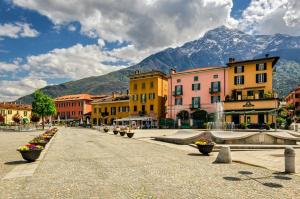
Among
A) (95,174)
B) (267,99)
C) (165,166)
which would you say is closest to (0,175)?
(95,174)

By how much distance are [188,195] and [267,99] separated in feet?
134

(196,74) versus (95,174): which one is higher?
(196,74)

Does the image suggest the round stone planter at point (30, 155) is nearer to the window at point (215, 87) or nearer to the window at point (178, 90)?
the window at point (215, 87)

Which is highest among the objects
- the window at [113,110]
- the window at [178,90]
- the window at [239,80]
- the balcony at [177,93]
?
the window at [239,80]

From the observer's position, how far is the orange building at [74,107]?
92175 millimetres

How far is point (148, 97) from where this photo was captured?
64625mm

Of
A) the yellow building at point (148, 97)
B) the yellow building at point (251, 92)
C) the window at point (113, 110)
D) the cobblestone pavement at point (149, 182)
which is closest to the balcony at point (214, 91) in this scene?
the yellow building at point (251, 92)

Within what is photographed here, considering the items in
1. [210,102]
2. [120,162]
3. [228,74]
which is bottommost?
[120,162]

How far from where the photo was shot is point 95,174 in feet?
31.5

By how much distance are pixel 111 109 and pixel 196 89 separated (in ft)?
91.6

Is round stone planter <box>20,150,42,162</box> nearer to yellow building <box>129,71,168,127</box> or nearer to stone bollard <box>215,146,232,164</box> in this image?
stone bollard <box>215,146,232,164</box>

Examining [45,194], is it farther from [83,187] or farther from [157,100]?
[157,100]

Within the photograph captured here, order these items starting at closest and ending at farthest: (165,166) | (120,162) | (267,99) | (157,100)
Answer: (165,166)
(120,162)
(267,99)
(157,100)

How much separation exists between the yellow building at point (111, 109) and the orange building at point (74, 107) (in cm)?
1193
